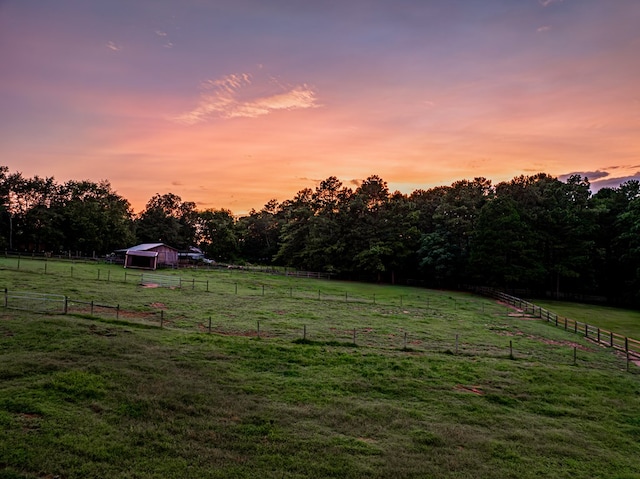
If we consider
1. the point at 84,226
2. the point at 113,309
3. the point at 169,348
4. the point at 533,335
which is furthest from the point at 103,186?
the point at 533,335

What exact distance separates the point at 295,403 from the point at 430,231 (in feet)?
199

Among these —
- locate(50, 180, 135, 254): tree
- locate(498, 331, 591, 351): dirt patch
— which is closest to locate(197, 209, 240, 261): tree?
locate(50, 180, 135, 254): tree

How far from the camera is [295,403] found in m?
10.9

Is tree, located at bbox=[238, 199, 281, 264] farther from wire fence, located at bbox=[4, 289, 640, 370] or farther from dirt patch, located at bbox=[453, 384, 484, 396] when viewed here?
dirt patch, located at bbox=[453, 384, 484, 396]

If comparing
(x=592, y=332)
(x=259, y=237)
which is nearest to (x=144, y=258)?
(x=259, y=237)

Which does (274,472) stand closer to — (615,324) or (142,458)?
(142,458)

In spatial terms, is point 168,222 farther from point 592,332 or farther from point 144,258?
point 592,332

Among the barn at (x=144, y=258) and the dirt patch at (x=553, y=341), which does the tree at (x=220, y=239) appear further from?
the dirt patch at (x=553, y=341)

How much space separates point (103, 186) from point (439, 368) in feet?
273

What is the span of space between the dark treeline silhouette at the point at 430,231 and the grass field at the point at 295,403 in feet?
111

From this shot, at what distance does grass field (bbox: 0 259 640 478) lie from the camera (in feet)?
25.7

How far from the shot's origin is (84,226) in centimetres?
6800

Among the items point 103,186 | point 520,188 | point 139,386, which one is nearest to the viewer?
point 139,386

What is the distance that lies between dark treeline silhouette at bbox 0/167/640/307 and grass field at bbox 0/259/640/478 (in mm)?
33847
